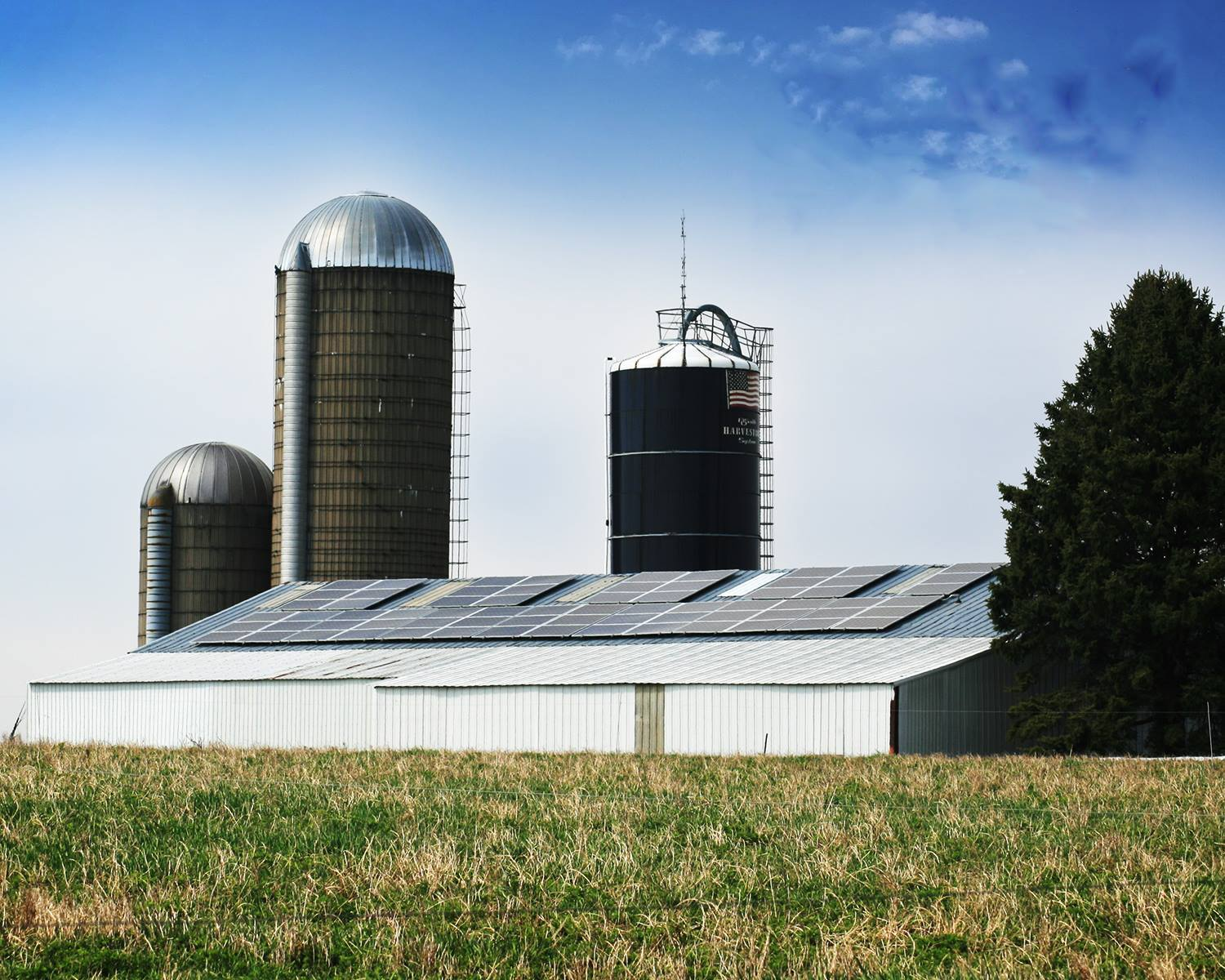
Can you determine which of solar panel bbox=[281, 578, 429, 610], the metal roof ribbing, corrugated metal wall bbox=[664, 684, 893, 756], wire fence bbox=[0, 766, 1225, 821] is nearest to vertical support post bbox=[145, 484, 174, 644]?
solar panel bbox=[281, 578, 429, 610]

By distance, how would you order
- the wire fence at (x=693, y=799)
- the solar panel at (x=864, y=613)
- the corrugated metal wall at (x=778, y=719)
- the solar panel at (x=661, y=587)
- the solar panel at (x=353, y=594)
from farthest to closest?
1. the solar panel at (x=353, y=594)
2. the solar panel at (x=661, y=587)
3. the solar panel at (x=864, y=613)
4. the corrugated metal wall at (x=778, y=719)
5. the wire fence at (x=693, y=799)

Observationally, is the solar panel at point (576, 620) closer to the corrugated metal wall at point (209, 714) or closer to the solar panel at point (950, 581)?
the solar panel at point (950, 581)

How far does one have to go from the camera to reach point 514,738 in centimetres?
4566

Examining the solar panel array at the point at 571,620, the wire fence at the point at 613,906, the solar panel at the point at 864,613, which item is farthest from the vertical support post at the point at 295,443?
the wire fence at the point at 613,906

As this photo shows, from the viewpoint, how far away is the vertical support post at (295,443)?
69.7 metres

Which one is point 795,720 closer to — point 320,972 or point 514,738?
point 514,738

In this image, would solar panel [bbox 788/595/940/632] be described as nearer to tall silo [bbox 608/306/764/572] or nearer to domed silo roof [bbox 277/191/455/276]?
tall silo [bbox 608/306/764/572]

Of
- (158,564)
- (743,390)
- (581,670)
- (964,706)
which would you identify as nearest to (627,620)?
(581,670)

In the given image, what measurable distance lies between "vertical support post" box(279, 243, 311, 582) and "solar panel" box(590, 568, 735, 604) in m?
15.8

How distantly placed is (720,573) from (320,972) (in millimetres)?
44704

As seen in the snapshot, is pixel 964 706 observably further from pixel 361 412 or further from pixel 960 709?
pixel 361 412

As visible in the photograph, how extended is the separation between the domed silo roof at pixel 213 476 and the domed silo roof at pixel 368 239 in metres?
7.83

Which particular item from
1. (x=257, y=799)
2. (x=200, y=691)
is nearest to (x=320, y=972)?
(x=257, y=799)

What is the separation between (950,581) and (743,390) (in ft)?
64.4
